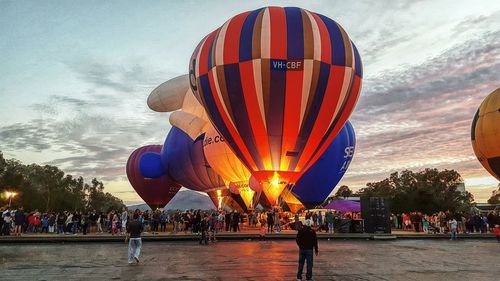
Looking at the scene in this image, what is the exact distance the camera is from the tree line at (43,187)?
69750mm

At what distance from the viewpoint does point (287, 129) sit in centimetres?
2419

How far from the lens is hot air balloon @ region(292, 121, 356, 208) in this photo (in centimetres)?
3572

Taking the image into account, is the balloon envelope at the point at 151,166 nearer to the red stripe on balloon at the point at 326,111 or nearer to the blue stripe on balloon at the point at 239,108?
the blue stripe on balloon at the point at 239,108

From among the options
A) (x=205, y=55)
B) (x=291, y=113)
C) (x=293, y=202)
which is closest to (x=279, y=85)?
(x=291, y=113)

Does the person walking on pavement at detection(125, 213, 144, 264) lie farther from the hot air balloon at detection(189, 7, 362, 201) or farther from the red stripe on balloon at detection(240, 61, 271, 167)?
the red stripe on balloon at detection(240, 61, 271, 167)

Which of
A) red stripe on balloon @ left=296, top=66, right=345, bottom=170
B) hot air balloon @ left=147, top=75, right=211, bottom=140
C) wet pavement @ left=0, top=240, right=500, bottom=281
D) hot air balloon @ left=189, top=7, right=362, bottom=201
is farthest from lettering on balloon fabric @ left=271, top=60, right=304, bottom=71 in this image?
hot air balloon @ left=147, top=75, right=211, bottom=140

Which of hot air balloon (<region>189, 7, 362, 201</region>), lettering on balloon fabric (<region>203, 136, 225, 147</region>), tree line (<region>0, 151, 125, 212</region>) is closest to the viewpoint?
hot air balloon (<region>189, 7, 362, 201</region>)

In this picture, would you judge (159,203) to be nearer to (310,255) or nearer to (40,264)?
(40,264)

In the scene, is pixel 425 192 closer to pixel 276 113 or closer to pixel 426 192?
pixel 426 192

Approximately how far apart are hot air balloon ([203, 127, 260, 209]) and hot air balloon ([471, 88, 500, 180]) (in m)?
16.9

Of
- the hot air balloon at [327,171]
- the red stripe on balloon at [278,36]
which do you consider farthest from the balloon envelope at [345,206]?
Answer: the red stripe on balloon at [278,36]

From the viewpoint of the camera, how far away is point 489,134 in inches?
1177

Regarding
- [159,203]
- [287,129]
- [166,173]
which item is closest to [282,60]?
[287,129]

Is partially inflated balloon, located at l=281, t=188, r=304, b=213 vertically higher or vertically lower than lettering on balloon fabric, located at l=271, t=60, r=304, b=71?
lower
